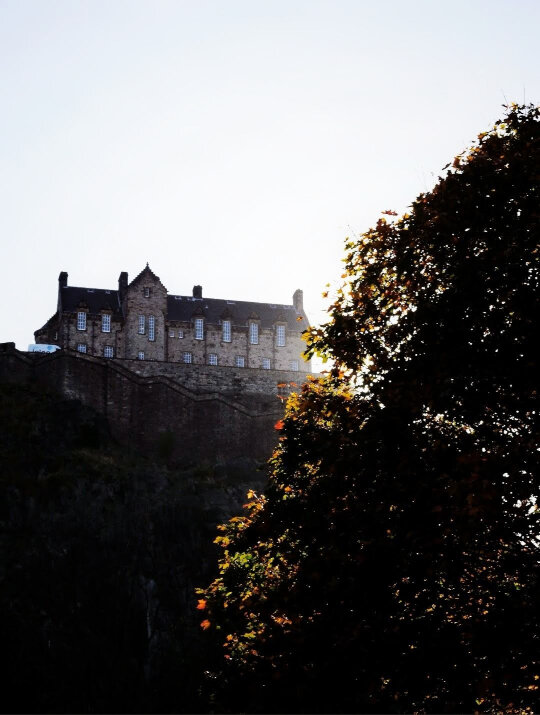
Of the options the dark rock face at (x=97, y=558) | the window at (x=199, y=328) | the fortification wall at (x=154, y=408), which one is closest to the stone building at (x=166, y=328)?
the window at (x=199, y=328)

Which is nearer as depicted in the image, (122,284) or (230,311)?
(122,284)

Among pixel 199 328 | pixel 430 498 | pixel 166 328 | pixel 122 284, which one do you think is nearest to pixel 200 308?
pixel 199 328

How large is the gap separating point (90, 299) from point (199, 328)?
30.8ft

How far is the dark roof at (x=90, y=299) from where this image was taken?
8038cm

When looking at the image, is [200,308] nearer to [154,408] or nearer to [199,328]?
[199,328]

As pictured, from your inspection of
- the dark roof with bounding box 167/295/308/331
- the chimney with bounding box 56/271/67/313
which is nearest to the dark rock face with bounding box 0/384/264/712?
the chimney with bounding box 56/271/67/313

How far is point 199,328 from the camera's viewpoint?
82.6m

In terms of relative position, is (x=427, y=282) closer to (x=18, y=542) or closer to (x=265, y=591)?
(x=265, y=591)

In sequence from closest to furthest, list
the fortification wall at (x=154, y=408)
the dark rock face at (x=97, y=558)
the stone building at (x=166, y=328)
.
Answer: the dark rock face at (x=97, y=558), the fortification wall at (x=154, y=408), the stone building at (x=166, y=328)

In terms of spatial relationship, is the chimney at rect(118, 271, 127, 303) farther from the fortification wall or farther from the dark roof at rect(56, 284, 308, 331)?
the fortification wall

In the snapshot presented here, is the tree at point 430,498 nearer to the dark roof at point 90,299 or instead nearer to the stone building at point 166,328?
the stone building at point 166,328

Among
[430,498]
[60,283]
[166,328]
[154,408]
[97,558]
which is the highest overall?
[60,283]

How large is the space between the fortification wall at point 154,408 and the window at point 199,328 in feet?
59.2

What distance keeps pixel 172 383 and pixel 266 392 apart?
965 cm
